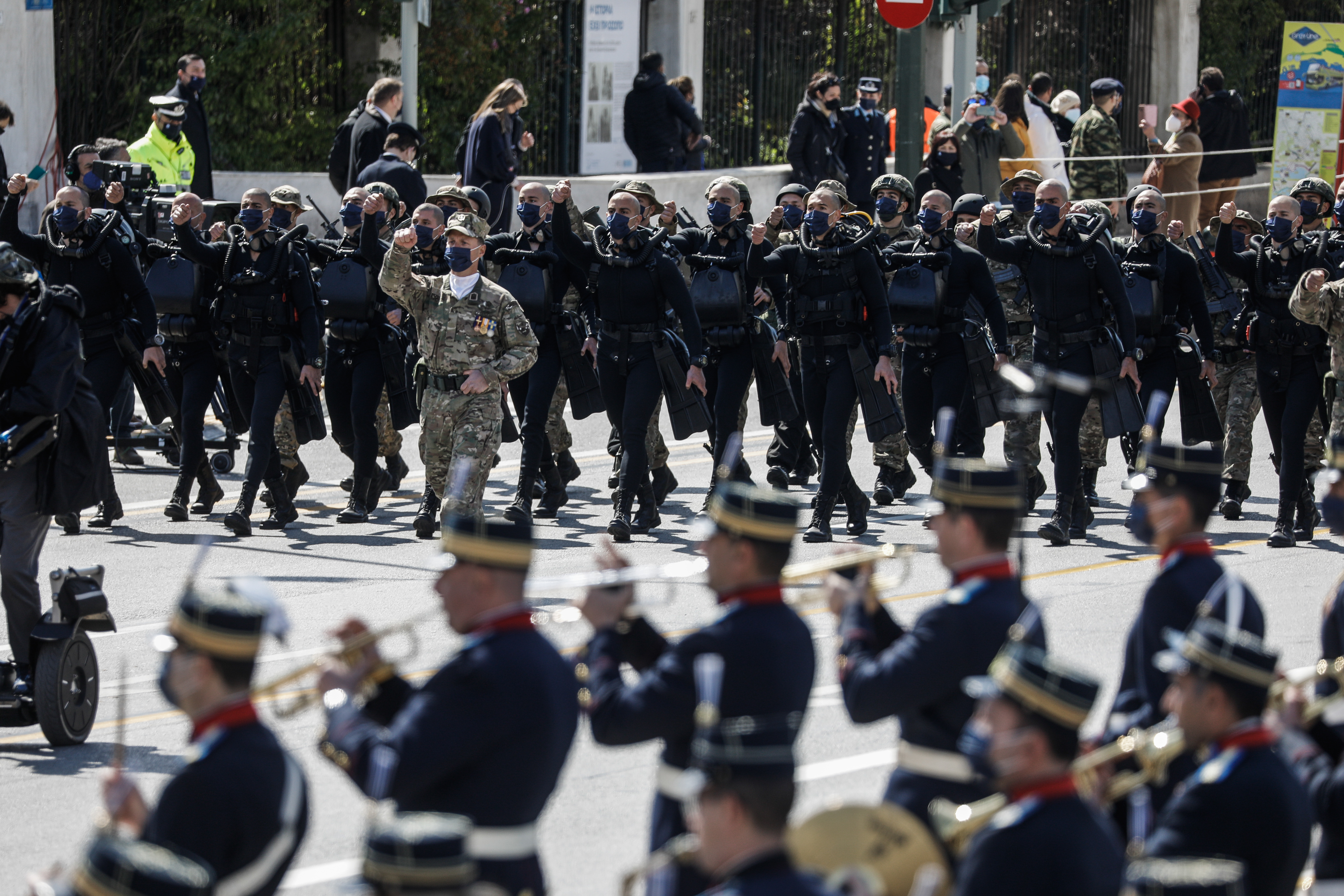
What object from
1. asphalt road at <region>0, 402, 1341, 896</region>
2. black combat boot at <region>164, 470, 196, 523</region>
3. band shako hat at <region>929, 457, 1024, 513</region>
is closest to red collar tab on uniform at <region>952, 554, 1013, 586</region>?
band shako hat at <region>929, 457, 1024, 513</region>

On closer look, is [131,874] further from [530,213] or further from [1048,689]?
[530,213]

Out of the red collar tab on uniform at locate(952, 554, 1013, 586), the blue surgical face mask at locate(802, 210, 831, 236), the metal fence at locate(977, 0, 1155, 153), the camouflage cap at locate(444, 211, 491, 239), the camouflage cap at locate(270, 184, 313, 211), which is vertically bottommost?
the red collar tab on uniform at locate(952, 554, 1013, 586)

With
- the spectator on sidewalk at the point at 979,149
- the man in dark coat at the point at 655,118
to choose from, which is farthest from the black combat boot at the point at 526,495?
the man in dark coat at the point at 655,118

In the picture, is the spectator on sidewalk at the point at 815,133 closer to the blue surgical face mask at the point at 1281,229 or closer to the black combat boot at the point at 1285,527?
the blue surgical face mask at the point at 1281,229

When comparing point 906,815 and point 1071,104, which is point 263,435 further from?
point 1071,104

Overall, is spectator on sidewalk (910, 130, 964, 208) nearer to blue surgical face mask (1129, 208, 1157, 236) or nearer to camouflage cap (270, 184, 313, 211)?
blue surgical face mask (1129, 208, 1157, 236)

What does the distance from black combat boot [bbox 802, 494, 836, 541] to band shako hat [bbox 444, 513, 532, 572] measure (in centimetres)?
724

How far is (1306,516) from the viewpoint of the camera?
40.2 ft

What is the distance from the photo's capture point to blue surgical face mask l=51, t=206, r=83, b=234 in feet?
40.0

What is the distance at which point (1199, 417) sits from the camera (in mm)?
12695

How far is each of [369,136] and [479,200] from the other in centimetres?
415

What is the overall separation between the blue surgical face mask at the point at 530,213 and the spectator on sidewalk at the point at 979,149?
24.5ft

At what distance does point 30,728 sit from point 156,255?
529 cm

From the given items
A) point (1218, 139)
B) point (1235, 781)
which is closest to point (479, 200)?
point (1235, 781)
